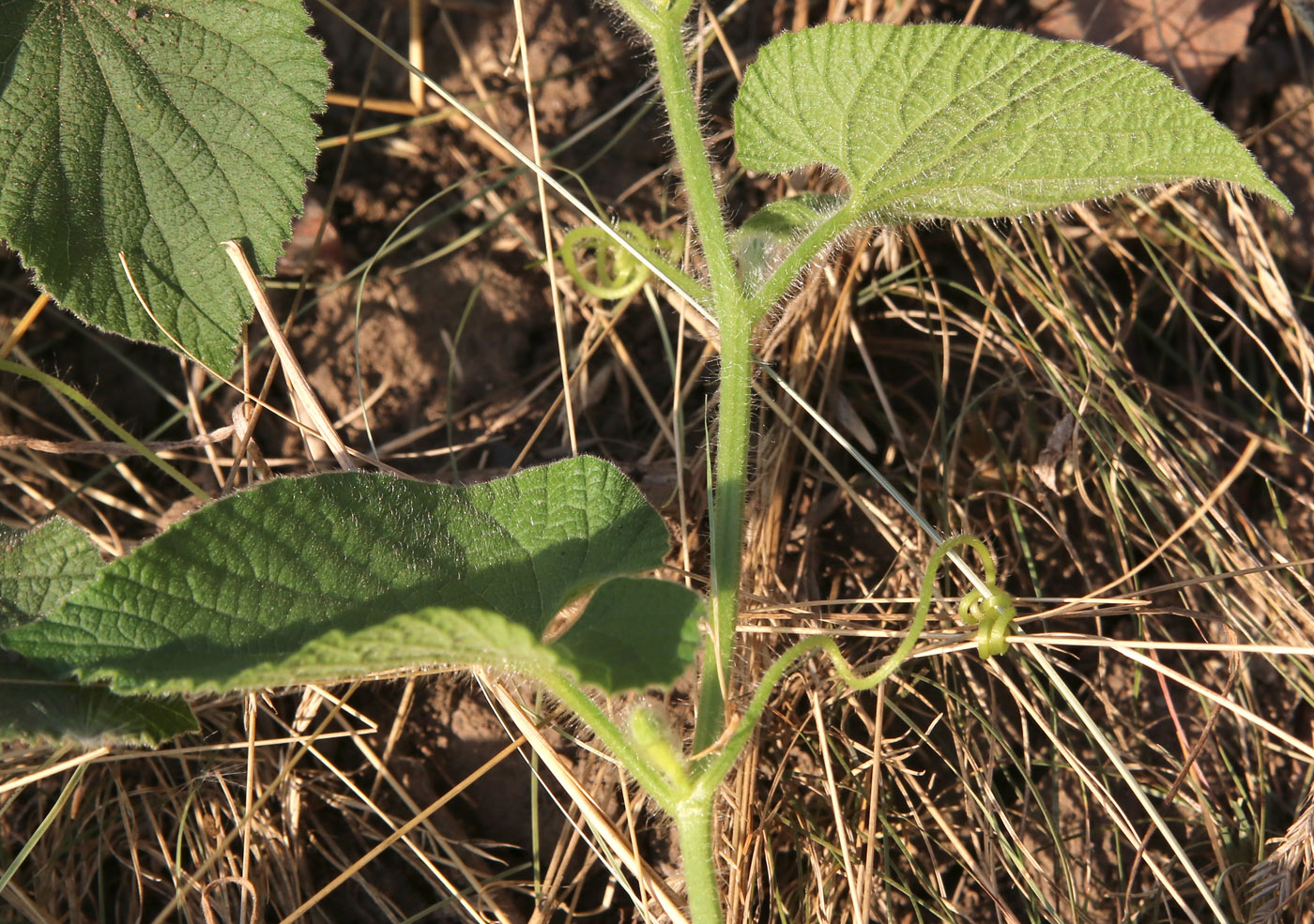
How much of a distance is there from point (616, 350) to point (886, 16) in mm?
798

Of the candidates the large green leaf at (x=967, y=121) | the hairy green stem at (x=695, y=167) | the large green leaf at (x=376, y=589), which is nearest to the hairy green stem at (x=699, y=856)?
the large green leaf at (x=376, y=589)

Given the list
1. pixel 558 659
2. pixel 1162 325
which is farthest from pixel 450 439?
pixel 1162 325

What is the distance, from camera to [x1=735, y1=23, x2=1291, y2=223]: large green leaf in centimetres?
117

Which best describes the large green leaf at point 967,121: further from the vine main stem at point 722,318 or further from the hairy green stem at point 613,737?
the hairy green stem at point 613,737

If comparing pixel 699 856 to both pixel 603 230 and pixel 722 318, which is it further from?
pixel 603 230

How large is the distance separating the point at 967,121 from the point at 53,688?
127cm

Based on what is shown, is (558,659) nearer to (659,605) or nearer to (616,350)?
(659,605)

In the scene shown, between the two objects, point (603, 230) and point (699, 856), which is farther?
point (603, 230)

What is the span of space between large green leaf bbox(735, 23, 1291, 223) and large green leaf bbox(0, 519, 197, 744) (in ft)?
3.24

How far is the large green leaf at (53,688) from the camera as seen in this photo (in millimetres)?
1098

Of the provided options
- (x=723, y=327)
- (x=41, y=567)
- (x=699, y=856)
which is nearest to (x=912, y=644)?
(x=699, y=856)

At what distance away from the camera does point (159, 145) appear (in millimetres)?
1316

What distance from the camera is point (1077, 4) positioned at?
1.87 m

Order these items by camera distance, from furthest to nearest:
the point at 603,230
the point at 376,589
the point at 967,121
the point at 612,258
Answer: the point at 612,258 < the point at 603,230 < the point at 967,121 < the point at 376,589
